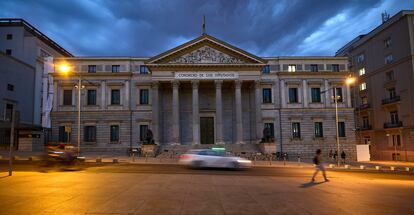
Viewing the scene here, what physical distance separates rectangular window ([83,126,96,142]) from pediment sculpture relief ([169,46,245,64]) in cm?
1643

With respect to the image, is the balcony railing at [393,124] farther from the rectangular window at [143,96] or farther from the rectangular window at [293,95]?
the rectangular window at [143,96]

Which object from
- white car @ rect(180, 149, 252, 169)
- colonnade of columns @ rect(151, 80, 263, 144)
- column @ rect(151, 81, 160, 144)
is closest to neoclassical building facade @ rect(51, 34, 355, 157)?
colonnade of columns @ rect(151, 80, 263, 144)

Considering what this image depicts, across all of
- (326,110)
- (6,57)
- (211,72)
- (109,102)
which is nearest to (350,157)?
(326,110)

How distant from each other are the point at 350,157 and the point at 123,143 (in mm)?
34996

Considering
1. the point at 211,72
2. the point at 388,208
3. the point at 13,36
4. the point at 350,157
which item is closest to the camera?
the point at 388,208

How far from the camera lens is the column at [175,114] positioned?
44.4 metres

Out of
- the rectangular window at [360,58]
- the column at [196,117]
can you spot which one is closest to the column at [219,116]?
the column at [196,117]

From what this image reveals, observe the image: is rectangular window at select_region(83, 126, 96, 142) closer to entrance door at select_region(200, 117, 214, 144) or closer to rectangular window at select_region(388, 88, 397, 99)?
entrance door at select_region(200, 117, 214, 144)

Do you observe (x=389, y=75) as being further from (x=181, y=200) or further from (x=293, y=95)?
(x=181, y=200)

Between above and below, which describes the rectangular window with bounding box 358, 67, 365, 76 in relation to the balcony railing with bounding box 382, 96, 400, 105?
above

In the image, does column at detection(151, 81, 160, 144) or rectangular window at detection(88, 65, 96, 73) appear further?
rectangular window at detection(88, 65, 96, 73)

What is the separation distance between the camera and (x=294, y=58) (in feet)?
172

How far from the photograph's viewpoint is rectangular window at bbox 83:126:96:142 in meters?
49.3

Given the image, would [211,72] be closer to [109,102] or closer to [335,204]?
[109,102]
